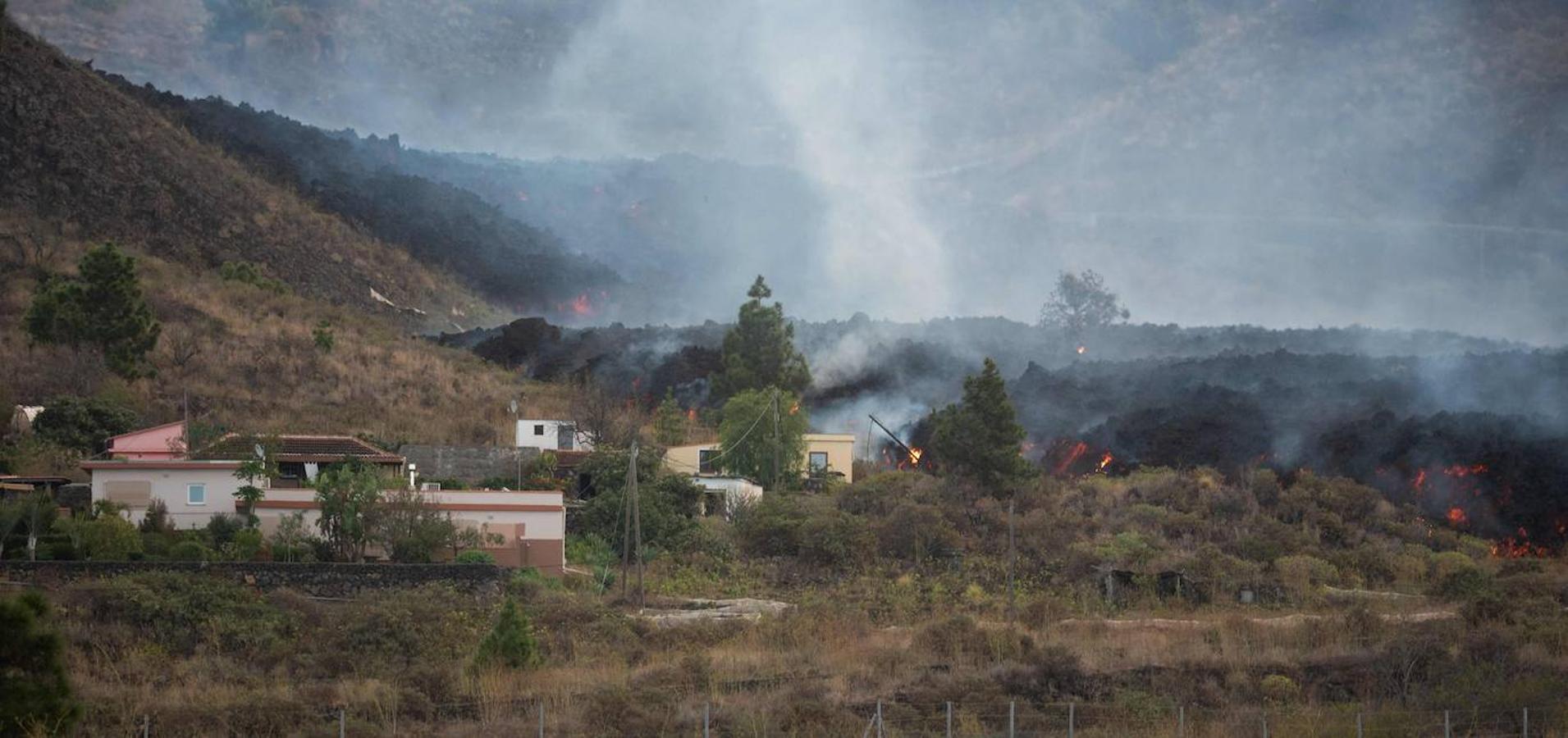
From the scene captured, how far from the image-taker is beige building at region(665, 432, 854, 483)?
58.5 m

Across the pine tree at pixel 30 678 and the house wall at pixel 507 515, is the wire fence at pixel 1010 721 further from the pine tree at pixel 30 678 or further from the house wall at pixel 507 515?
the house wall at pixel 507 515

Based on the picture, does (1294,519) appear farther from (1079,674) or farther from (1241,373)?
(1241,373)

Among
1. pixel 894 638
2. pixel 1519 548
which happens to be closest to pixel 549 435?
pixel 894 638

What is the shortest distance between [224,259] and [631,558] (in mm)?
55314

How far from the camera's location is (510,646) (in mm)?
31266

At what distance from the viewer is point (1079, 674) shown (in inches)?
1233

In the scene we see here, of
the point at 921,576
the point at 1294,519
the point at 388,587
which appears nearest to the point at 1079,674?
the point at 921,576

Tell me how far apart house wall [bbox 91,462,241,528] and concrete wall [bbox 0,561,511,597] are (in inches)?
204

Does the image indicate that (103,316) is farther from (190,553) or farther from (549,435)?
(190,553)

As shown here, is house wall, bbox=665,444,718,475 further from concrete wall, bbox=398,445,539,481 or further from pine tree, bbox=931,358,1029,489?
pine tree, bbox=931,358,1029,489

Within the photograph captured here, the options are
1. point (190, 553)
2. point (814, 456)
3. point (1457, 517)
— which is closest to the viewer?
point (190, 553)

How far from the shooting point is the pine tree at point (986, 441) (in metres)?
53.7

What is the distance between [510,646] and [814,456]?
3106 centimetres

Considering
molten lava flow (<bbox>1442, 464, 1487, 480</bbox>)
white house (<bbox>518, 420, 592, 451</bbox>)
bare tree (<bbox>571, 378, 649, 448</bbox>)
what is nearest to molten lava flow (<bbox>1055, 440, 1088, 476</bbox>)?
→ molten lava flow (<bbox>1442, 464, 1487, 480</bbox>)
